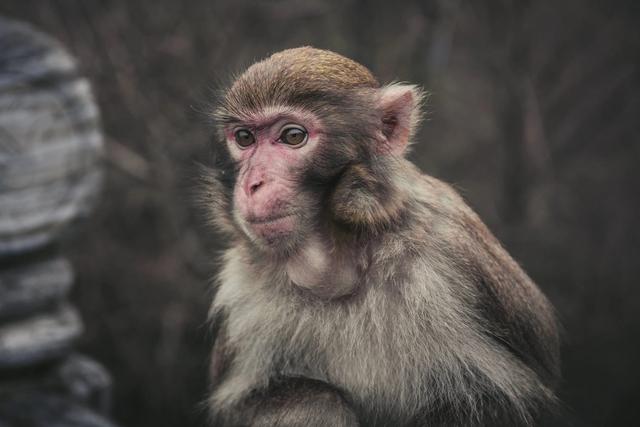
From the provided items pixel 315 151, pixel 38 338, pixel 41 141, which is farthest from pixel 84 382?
pixel 315 151

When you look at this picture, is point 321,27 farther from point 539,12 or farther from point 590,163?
point 590,163

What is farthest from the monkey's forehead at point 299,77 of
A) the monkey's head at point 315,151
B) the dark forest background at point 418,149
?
the dark forest background at point 418,149

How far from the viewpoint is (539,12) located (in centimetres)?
668

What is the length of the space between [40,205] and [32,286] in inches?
13.7

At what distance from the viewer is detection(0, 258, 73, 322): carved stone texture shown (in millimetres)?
3346

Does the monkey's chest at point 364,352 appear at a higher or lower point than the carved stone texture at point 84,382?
higher

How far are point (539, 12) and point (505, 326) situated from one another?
469 cm

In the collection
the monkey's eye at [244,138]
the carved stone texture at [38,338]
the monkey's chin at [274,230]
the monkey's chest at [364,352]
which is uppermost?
the monkey's eye at [244,138]

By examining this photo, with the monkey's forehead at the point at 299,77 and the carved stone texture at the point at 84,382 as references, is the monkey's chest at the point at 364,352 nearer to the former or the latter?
the monkey's forehead at the point at 299,77

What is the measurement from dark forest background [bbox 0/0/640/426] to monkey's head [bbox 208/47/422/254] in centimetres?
256

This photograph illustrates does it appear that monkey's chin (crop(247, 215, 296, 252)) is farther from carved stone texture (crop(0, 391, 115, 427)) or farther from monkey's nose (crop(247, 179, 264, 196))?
carved stone texture (crop(0, 391, 115, 427))

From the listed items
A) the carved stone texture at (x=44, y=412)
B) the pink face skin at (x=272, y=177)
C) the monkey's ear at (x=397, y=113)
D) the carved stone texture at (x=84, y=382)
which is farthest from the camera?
the carved stone texture at (x=84, y=382)

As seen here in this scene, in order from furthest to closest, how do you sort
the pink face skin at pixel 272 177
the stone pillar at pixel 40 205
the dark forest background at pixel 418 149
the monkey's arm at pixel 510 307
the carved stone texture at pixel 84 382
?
1. the dark forest background at pixel 418 149
2. the carved stone texture at pixel 84 382
3. the stone pillar at pixel 40 205
4. the monkey's arm at pixel 510 307
5. the pink face skin at pixel 272 177

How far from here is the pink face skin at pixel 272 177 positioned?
2348 mm
